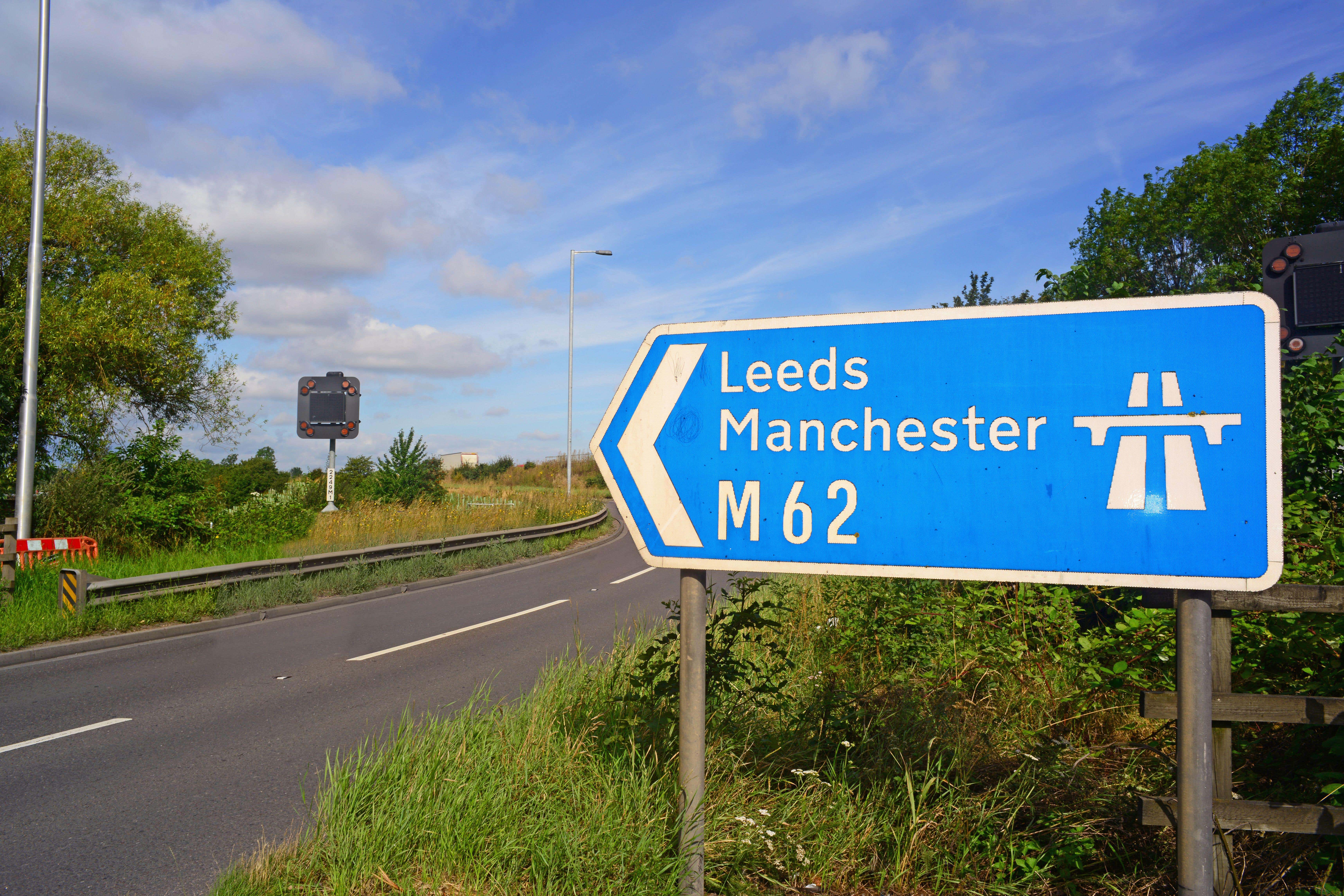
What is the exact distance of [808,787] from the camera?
328 centimetres

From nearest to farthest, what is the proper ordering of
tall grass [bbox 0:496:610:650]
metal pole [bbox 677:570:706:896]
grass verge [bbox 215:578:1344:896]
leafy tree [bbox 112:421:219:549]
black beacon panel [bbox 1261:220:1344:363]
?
metal pole [bbox 677:570:706:896] → grass verge [bbox 215:578:1344:896] → black beacon panel [bbox 1261:220:1344:363] → tall grass [bbox 0:496:610:650] → leafy tree [bbox 112:421:219:549]

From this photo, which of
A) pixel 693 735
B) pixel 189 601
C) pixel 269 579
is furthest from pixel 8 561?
pixel 693 735

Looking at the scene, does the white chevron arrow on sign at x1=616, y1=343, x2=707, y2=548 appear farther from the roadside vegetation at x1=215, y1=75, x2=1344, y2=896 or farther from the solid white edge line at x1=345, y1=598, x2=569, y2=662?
the solid white edge line at x1=345, y1=598, x2=569, y2=662

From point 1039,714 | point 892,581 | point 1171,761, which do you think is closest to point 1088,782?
point 1171,761

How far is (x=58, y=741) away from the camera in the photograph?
5.84 meters

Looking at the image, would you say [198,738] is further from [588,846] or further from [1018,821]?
[1018,821]

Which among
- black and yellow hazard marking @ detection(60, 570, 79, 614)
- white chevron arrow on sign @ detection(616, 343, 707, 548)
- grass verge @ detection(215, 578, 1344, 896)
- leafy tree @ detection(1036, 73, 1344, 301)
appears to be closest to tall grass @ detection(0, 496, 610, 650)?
black and yellow hazard marking @ detection(60, 570, 79, 614)

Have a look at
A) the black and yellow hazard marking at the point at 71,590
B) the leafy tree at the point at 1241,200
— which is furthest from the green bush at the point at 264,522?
the leafy tree at the point at 1241,200

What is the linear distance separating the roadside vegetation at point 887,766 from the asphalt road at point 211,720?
0.71 m

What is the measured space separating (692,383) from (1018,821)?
2.34m

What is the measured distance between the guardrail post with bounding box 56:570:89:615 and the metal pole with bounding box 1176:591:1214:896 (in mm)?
11604

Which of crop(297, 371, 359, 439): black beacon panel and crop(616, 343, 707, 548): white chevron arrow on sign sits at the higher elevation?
crop(297, 371, 359, 439): black beacon panel

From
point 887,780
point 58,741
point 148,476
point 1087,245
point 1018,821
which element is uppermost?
point 1087,245

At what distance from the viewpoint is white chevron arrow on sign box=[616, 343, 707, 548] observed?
101 inches
